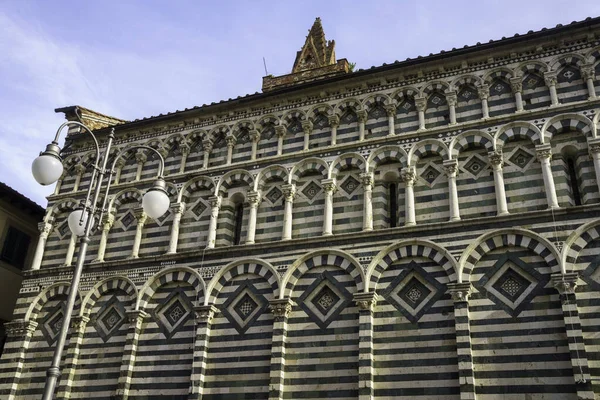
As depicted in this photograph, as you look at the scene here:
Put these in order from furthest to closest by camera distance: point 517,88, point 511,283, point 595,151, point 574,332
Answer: point 517,88 → point 595,151 → point 511,283 → point 574,332

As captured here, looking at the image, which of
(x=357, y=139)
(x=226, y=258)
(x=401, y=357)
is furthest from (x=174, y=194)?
(x=401, y=357)

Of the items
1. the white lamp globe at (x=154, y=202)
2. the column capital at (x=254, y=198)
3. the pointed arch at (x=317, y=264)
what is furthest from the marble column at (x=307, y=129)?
the white lamp globe at (x=154, y=202)

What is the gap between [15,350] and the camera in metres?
15.0

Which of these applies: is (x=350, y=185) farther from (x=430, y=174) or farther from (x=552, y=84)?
(x=552, y=84)

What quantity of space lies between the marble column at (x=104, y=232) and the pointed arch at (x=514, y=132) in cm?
953

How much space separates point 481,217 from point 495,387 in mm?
3241

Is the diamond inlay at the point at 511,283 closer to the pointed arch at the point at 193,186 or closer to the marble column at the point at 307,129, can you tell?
the marble column at the point at 307,129

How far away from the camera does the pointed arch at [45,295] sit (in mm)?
15438

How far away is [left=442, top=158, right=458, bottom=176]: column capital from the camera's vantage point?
13.2 metres

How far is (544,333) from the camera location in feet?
35.8

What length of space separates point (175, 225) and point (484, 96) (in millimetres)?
7742

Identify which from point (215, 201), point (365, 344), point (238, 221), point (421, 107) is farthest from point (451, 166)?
point (215, 201)

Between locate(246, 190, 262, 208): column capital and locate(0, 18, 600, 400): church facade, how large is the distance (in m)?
0.03

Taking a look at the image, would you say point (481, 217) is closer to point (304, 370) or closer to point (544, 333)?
point (544, 333)
